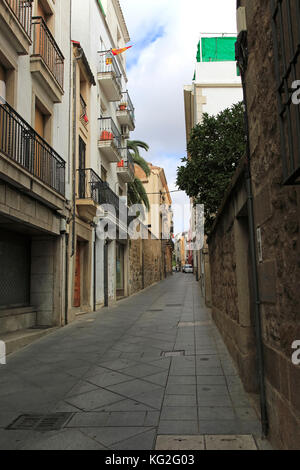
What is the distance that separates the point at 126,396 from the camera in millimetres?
4535

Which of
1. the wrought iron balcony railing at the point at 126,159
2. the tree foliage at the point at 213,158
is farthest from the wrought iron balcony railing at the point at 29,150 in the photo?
the wrought iron balcony railing at the point at 126,159

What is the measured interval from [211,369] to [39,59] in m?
7.72

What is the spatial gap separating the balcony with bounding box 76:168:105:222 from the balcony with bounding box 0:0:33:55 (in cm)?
489

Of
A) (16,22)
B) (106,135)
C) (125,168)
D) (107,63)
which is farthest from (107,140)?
(16,22)

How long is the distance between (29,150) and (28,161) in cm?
32

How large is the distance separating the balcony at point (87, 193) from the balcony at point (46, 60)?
3.06 metres

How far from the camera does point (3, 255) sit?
8648 mm

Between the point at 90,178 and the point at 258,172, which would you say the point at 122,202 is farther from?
the point at 258,172

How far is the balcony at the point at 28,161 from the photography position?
23.2 ft

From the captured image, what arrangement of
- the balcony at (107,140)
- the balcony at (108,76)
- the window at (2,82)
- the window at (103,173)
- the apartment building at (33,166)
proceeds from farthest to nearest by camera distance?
1. the window at (103,173)
2. the balcony at (108,76)
3. the balcony at (107,140)
4. the window at (2,82)
5. the apartment building at (33,166)

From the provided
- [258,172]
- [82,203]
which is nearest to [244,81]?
[258,172]

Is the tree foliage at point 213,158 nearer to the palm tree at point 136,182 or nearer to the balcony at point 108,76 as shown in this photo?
the balcony at point 108,76

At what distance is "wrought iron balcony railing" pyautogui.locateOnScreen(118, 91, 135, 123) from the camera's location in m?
20.0

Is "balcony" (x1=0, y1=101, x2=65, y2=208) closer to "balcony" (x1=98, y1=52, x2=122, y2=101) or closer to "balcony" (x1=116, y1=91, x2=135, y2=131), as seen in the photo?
"balcony" (x1=98, y1=52, x2=122, y2=101)
